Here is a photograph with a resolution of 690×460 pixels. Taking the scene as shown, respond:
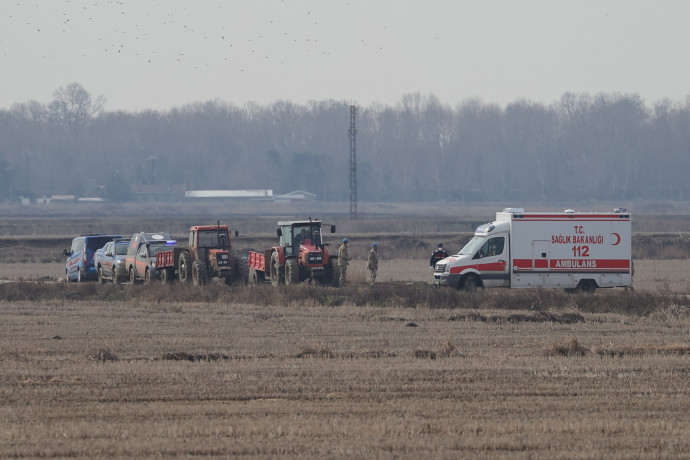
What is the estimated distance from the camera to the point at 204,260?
115ft

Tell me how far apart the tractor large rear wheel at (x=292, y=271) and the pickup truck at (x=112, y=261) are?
711cm

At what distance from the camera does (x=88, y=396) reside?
45.4 ft

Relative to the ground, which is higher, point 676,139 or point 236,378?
point 676,139

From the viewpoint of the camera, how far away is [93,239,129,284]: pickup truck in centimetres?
3759

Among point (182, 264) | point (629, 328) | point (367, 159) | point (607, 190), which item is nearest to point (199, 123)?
point (367, 159)

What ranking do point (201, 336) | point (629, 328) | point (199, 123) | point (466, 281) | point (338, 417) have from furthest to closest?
point (199, 123), point (466, 281), point (629, 328), point (201, 336), point (338, 417)

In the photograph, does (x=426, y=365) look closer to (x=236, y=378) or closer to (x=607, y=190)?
(x=236, y=378)

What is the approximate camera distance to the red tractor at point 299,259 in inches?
1308

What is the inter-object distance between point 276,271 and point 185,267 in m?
3.14

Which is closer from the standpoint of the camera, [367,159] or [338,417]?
[338,417]

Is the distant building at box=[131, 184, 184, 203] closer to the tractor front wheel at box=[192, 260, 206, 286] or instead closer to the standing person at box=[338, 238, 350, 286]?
the tractor front wheel at box=[192, 260, 206, 286]

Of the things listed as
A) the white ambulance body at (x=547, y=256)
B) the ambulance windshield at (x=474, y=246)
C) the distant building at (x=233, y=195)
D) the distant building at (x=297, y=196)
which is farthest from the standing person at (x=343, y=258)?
the distant building at (x=233, y=195)

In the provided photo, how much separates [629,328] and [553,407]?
9841mm

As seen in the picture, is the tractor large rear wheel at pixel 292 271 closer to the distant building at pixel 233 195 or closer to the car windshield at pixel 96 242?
the car windshield at pixel 96 242
